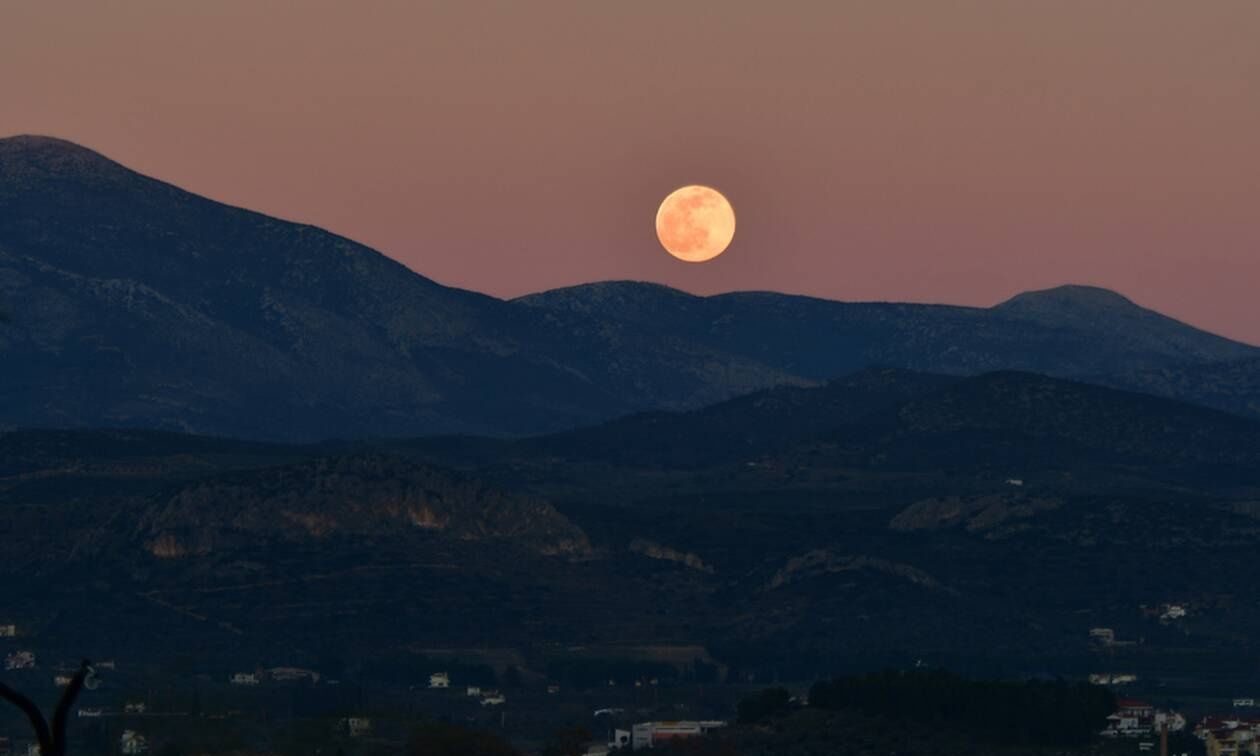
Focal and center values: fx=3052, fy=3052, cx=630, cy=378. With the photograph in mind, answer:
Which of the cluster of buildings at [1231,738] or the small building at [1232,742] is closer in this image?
the small building at [1232,742]

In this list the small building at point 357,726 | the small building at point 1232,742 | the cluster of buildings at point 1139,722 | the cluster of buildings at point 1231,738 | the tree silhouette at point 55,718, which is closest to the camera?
the tree silhouette at point 55,718

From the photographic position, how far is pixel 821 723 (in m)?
192

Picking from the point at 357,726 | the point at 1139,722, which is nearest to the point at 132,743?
the point at 357,726

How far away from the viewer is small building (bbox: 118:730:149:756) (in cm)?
14338

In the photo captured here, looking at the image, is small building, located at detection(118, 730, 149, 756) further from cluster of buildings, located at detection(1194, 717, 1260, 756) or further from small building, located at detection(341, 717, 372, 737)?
cluster of buildings, located at detection(1194, 717, 1260, 756)

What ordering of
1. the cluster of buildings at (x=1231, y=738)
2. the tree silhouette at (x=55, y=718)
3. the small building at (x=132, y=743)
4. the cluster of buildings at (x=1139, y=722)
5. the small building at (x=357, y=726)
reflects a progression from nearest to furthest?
1. the tree silhouette at (x=55, y=718)
2. the small building at (x=132, y=743)
3. the small building at (x=357, y=726)
4. the cluster of buildings at (x=1231, y=738)
5. the cluster of buildings at (x=1139, y=722)

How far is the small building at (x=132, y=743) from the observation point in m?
143

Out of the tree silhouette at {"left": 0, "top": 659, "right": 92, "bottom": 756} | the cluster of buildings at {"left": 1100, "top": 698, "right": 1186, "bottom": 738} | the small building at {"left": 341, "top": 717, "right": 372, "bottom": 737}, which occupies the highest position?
the tree silhouette at {"left": 0, "top": 659, "right": 92, "bottom": 756}

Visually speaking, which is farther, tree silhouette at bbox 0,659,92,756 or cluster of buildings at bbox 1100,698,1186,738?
cluster of buildings at bbox 1100,698,1186,738

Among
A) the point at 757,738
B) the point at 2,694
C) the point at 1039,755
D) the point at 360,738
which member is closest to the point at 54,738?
the point at 2,694

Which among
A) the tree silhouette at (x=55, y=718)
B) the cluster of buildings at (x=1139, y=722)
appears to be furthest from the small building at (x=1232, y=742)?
the tree silhouette at (x=55, y=718)

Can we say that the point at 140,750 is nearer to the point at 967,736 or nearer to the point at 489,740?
the point at 489,740

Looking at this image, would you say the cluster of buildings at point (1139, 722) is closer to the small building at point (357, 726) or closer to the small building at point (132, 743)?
the small building at point (357, 726)

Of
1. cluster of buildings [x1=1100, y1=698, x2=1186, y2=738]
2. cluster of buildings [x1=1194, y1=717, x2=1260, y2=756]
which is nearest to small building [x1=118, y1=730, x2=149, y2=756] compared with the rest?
cluster of buildings [x1=1100, y1=698, x2=1186, y2=738]
